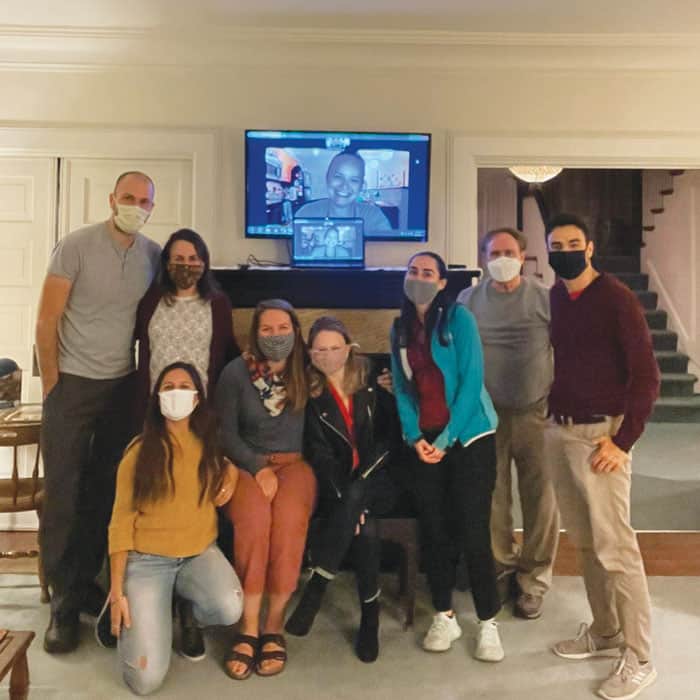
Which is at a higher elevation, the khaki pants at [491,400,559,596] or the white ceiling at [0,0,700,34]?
the white ceiling at [0,0,700,34]

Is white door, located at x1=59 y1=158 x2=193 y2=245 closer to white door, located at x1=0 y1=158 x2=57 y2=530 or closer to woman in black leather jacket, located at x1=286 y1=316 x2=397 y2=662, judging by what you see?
white door, located at x1=0 y1=158 x2=57 y2=530

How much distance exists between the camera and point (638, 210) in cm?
644

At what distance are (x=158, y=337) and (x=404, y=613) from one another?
1.45 meters

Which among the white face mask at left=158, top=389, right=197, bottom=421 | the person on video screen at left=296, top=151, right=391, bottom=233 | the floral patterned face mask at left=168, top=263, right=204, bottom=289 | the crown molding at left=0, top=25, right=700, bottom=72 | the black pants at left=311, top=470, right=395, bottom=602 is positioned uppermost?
the crown molding at left=0, top=25, right=700, bottom=72

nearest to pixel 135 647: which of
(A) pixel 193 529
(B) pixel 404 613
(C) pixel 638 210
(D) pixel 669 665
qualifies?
(A) pixel 193 529

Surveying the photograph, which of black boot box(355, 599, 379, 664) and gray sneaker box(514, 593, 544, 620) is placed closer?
black boot box(355, 599, 379, 664)

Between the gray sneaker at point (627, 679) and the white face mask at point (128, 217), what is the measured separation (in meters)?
2.27

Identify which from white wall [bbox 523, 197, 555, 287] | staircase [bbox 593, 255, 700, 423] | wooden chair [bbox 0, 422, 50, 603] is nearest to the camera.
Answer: wooden chair [bbox 0, 422, 50, 603]

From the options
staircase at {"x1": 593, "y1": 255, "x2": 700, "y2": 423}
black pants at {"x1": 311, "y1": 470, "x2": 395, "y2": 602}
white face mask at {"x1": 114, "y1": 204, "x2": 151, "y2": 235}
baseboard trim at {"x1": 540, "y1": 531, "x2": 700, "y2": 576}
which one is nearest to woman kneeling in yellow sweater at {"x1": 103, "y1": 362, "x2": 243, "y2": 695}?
black pants at {"x1": 311, "y1": 470, "x2": 395, "y2": 602}

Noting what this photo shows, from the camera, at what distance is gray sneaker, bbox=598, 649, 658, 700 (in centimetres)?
199

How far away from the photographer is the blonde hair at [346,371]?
91.3 inches

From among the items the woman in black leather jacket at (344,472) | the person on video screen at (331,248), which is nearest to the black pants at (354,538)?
the woman in black leather jacket at (344,472)

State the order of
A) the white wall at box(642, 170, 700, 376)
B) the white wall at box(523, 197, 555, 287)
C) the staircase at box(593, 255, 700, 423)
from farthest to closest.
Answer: the white wall at box(523, 197, 555, 287), the white wall at box(642, 170, 700, 376), the staircase at box(593, 255, 700, 423)

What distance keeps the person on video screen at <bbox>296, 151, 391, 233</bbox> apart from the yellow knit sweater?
1.77 metres
